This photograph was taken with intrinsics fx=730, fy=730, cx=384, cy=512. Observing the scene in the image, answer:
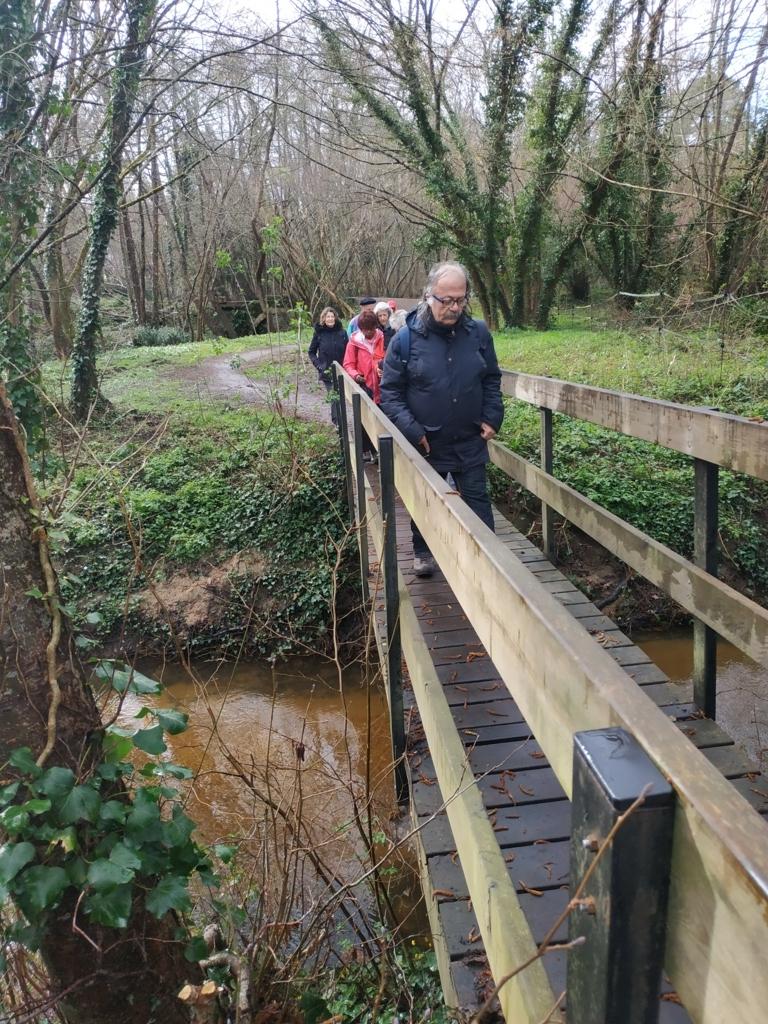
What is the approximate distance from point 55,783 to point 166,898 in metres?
0.46

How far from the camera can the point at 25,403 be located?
489 cm

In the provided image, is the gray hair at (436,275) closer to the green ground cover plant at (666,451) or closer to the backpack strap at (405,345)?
the backpack strap at (405,345)

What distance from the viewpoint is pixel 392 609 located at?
11.0 feet

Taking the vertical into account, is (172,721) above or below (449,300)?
below

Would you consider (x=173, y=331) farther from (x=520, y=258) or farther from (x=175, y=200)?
(x=520, y=258)

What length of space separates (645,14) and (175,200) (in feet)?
49.2

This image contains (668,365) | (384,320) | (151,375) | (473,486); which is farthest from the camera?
(151,375)

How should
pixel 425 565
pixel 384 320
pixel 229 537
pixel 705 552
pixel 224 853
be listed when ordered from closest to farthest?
1. pixel 224 853
2. pixel 705 552
3. pixel 425 565
4. pixel 384 320
5. pixel 229 537

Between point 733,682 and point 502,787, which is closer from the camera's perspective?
point 502,787

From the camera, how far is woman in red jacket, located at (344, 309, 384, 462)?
7.03 meters

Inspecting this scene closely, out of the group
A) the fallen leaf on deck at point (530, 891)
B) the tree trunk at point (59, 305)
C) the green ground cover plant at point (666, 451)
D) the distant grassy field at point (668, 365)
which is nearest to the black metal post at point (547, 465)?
the green ground cover plant at point (666, 451)

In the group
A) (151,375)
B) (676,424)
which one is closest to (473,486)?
(676,424)

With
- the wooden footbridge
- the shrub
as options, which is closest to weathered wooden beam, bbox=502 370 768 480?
the wooden footbridge

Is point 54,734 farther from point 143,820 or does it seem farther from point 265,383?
point 265,383
